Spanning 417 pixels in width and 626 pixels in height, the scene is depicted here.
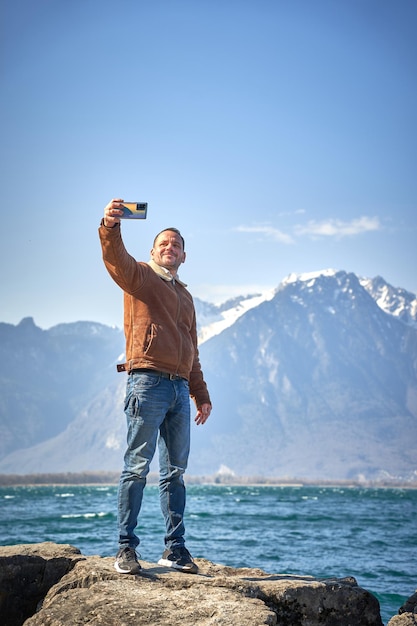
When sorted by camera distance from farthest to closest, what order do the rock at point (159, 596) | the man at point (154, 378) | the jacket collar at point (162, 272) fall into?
the jacket collar at point (162, 272) → the man at point (154, 378) → the rock at point (159, 596)

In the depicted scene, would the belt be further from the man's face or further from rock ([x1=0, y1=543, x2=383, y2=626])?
rock ([x1=0, y1=543, x2=383, y2=626])

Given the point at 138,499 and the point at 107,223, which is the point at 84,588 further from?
the point at 107,223

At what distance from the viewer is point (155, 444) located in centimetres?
616

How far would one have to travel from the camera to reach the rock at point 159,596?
470cm

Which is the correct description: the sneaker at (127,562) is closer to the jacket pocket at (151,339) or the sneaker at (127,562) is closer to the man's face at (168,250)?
the jacket pocket at (151,339)

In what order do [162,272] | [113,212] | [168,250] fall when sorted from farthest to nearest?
[168,250] < [162,272] < [113,212]

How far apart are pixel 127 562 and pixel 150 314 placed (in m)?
1.96

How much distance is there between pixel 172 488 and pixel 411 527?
38.7 meters

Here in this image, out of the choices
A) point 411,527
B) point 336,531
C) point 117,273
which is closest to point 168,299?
point 117,273

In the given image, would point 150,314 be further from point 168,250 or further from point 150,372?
point 168,250

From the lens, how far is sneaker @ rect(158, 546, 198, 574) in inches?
237

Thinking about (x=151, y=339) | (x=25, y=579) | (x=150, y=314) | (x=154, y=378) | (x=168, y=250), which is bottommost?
(x=25, y=579)

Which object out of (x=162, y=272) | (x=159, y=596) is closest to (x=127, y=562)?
(x=159, y=596)

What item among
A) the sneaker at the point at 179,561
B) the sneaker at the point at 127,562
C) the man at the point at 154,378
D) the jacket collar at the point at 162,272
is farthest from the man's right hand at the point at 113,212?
the sneaker at the point at 179,561
